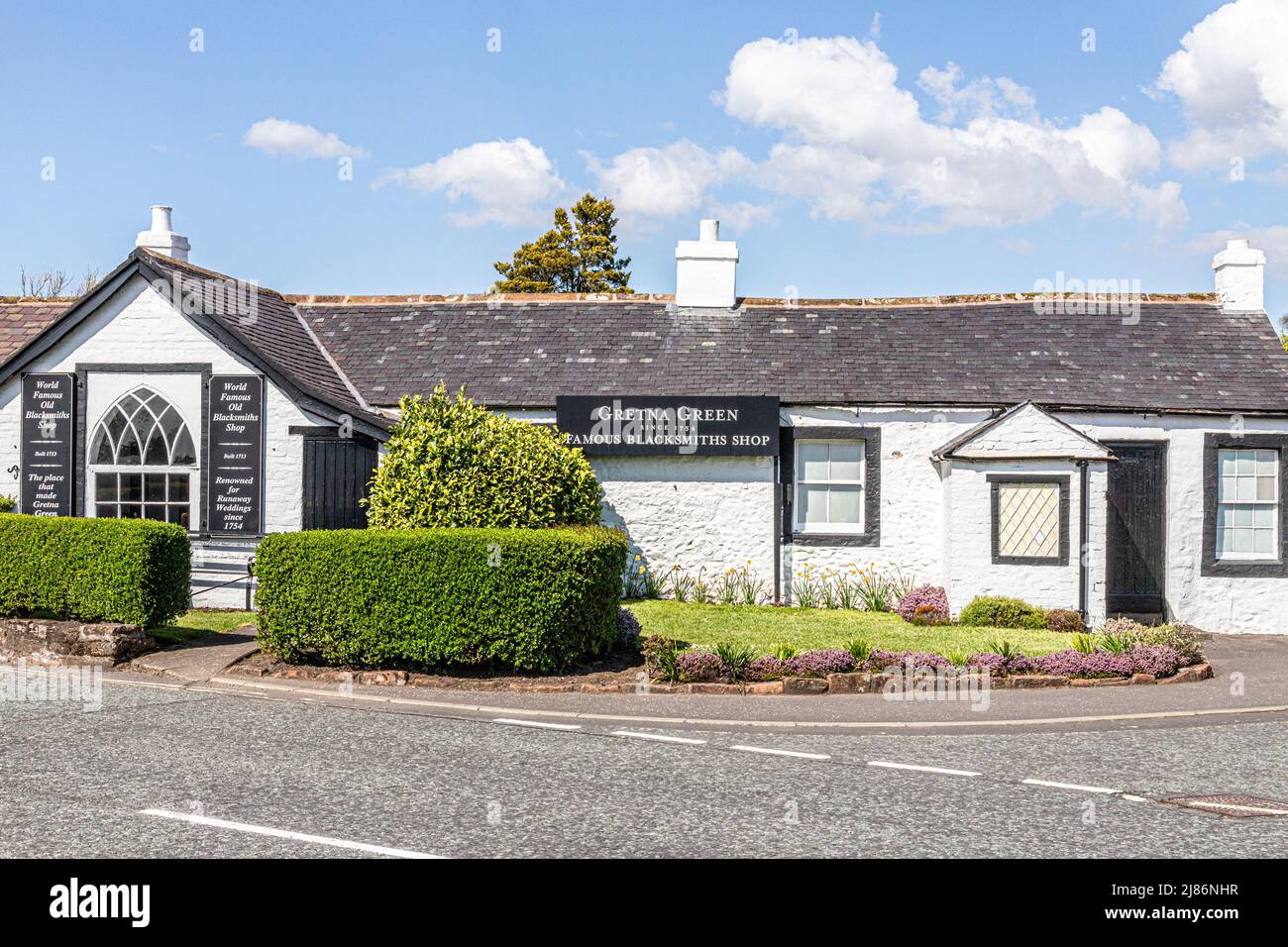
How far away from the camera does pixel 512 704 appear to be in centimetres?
1135

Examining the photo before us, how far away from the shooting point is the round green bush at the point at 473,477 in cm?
1423

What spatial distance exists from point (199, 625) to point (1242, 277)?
17.5 metres

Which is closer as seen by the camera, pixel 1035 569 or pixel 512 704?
pixel 512 704

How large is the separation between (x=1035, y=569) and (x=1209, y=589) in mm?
3452

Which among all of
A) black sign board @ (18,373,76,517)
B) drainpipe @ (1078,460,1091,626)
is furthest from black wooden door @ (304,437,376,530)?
drainpipe @ (1078,460,1091,626)

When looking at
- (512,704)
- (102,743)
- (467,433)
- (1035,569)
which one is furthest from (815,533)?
(102,743)

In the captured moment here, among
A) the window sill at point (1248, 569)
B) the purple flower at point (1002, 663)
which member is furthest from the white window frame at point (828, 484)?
the purple flower at point (1002, 663)

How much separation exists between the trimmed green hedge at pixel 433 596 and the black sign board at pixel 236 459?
182 inches

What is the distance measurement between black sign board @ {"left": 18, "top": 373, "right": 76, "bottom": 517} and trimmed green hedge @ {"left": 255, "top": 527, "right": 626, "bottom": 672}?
6433 mm

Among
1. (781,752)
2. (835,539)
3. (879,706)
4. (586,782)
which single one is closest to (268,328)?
(835,539)

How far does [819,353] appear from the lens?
65.9 ft

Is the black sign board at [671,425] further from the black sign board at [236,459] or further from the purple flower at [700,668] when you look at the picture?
the purple flower at [700,668]

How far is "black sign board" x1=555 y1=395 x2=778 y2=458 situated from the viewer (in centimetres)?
1844
